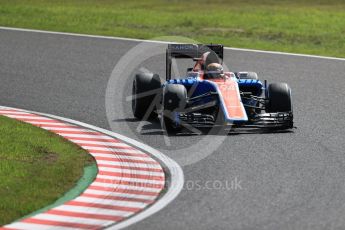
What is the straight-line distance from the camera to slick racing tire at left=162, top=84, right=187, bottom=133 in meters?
15.7

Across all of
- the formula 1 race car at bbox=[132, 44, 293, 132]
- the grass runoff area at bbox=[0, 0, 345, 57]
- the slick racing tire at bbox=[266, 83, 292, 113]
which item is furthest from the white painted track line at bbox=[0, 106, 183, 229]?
the grass runoff area at bbox=[0, 0, 345, 57]

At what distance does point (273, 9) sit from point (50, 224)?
2405 centimetres

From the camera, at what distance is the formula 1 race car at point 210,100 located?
15.5 m

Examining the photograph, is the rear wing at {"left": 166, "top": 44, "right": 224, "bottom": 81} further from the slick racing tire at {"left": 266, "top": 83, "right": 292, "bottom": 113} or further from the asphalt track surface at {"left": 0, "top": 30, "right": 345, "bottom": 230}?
the slick racing tire at {"left": 266, "top": 83, "right": 292, "bottom": 113}

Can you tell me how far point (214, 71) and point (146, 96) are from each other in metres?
1.24

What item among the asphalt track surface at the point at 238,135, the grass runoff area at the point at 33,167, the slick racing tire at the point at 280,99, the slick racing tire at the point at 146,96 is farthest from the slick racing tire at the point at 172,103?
the grass runoff area at the point at 33,167

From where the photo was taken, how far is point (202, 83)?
16.2m

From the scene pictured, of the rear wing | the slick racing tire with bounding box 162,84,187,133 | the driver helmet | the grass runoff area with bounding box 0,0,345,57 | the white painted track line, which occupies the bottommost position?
the white painted track line

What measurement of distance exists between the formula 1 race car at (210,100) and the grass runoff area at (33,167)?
1931 millimetres

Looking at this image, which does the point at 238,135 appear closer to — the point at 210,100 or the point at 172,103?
the point at 210,100

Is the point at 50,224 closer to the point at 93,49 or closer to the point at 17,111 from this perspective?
the point at 17,111

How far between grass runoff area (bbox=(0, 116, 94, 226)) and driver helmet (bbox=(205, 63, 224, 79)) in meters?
2.91

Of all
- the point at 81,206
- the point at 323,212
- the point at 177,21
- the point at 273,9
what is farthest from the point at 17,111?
the point at 273,9

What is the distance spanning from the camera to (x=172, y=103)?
51.7 ft
